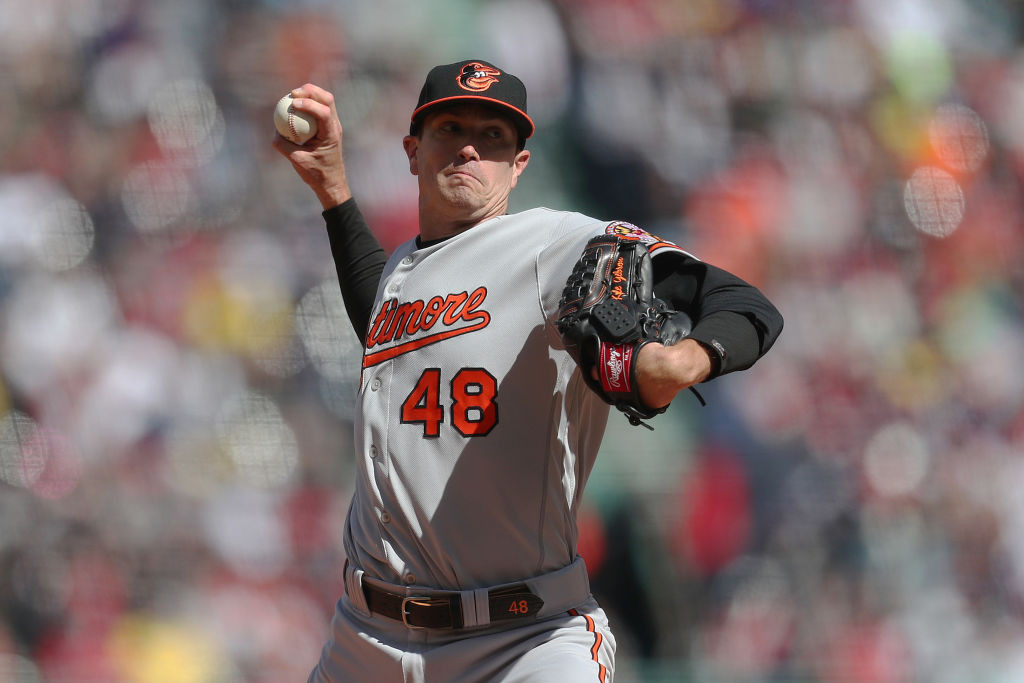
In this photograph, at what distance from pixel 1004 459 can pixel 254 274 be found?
2.88 meters

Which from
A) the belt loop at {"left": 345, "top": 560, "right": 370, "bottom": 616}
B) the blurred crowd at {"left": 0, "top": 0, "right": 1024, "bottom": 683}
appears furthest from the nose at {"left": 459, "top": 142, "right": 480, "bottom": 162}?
the blurred crowd at {"left": 0, "top": 0, "right": 1024, "bottom": 683}

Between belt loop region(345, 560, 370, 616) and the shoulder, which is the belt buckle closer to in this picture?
belt loop region(345, 560, 370, 616)

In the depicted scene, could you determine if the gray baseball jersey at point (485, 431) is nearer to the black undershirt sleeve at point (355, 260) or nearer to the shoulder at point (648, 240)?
the shoulder at point (648, 240)

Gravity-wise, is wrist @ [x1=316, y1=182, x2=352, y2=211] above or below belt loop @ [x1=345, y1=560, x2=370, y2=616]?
above

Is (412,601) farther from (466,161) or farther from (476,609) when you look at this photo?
(466,161)

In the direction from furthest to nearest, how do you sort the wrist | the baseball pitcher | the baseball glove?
1. the wrist
2. the baseball pitcher
3. the baseball glove

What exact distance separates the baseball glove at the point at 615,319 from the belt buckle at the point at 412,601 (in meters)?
0.49

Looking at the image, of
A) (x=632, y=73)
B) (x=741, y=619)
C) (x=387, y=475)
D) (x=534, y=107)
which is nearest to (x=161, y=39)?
(x=534, y=107)

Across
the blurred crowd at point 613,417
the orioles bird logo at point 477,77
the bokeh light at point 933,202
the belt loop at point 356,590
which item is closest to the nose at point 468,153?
the orioles bird logo at point 477,77

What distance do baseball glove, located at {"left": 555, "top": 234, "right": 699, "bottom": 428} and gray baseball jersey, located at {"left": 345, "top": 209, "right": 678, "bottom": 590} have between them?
0.11m

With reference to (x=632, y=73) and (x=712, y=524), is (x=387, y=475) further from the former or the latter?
(x=632, y=73)

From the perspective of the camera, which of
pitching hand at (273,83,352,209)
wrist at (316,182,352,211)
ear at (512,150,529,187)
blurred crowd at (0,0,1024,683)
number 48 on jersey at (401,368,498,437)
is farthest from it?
blurred crowd at (0,0,1024,683)

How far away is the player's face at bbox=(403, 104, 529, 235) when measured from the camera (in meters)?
1.77

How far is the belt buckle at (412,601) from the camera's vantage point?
1.58 m
